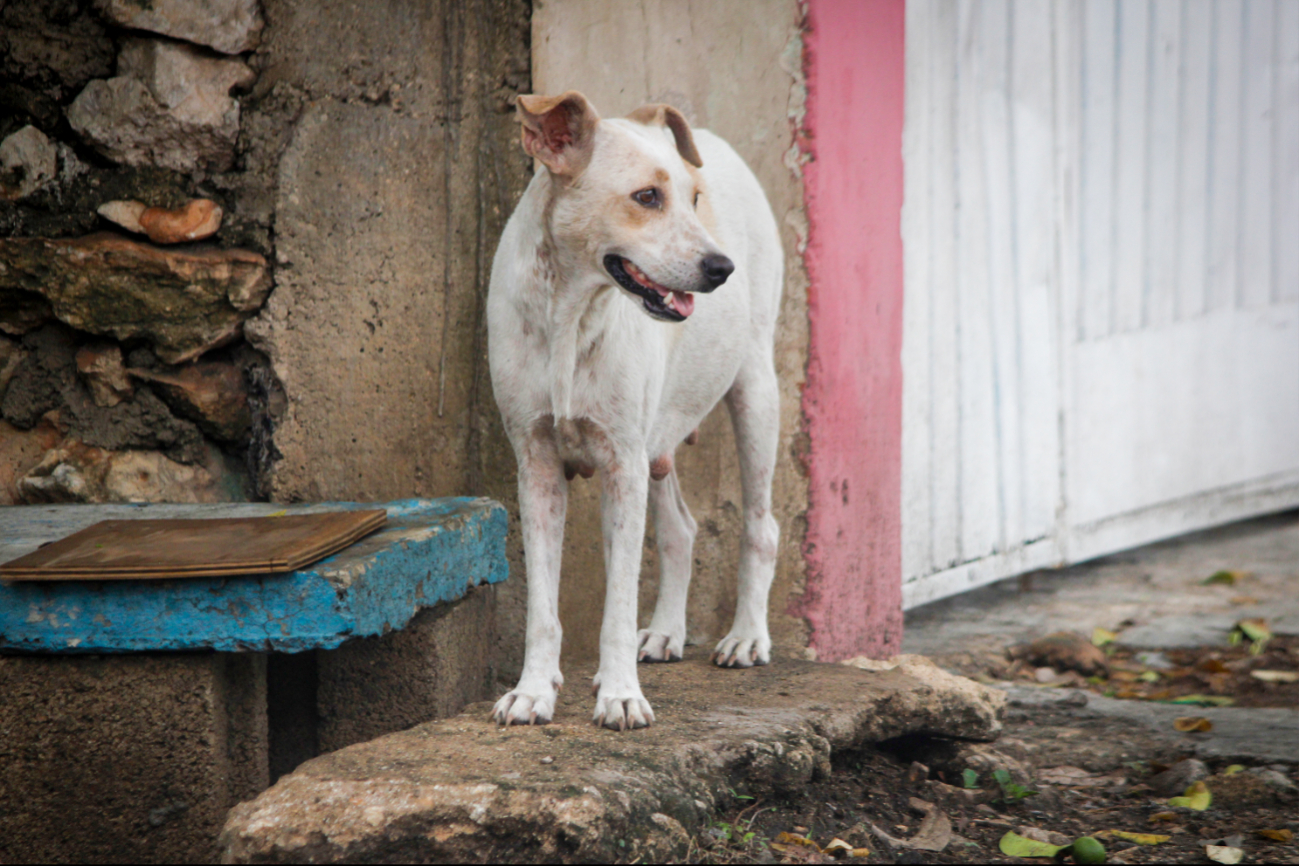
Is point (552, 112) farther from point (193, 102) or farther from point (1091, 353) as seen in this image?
point (1091, 353)

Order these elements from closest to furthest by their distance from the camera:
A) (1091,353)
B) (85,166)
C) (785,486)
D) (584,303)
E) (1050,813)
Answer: (584,303) → (1050,813) → (85,166) → (785,486) → (1091,353)

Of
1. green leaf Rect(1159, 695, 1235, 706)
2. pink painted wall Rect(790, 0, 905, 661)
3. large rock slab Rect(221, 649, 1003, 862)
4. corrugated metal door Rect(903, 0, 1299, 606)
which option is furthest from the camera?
corrugated metal door Rect(903, 0, 1299, 606)

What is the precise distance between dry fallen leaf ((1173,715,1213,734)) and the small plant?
879 millimetres

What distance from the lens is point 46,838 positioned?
2.72m

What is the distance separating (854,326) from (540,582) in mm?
1801

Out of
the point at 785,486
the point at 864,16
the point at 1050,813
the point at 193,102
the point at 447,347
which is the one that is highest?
the point at 864,16

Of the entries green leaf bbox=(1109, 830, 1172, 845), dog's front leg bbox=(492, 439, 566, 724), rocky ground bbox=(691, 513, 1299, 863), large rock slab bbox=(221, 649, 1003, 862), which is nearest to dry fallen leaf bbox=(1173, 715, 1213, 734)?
rocky ground bbox=(691, 513, 1299, 863)

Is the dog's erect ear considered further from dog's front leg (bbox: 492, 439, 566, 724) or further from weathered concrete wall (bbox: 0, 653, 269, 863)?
weathered concrete wall (bbox: 0, 653, 269, 863)

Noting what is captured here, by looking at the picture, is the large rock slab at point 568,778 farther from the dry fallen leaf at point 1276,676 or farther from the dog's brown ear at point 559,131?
the dry fallen leaf at point 1276,676

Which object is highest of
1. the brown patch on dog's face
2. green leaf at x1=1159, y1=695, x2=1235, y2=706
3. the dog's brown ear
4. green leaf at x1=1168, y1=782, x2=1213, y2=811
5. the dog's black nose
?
the dog's brown ear

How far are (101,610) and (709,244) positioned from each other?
1.69 meters

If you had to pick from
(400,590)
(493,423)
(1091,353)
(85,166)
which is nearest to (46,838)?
(400,590)

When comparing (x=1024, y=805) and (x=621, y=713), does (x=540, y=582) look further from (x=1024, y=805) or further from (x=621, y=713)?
(x=1024, y=805)

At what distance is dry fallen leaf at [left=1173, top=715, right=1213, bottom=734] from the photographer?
3734 millimetres
